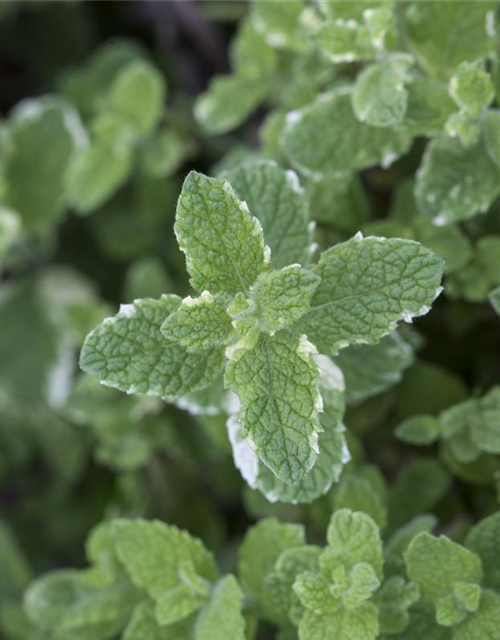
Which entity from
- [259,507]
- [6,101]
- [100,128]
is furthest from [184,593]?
[6,101]

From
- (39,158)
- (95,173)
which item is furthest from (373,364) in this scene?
(39,158)

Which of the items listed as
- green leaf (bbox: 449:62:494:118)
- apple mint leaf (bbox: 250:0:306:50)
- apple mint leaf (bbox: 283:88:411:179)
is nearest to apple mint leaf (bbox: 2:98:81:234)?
apple mint leaf (bbox: 250:0:306:50)

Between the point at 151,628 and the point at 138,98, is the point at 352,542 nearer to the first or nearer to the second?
the point at 151,628

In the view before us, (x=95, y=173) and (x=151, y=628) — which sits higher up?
(x=95, y=173)

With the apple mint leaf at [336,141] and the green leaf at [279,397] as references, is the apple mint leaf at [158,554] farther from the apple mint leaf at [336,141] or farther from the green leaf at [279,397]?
the apple mint leaf at [336,141]

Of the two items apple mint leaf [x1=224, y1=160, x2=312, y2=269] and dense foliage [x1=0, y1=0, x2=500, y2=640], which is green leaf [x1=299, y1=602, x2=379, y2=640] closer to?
dense foliage [x1=0, y1=0, x2=500, y2=640]

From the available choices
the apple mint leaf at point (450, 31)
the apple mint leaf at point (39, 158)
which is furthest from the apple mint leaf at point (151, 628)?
the apple mint leaf at point (39, 158)

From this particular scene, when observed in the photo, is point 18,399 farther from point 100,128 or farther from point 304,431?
point 304,431
